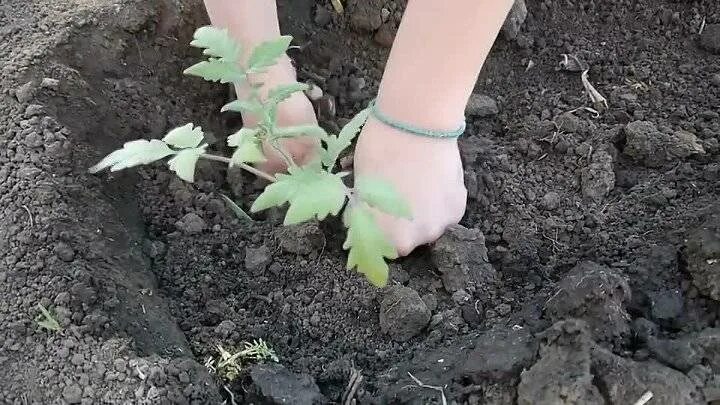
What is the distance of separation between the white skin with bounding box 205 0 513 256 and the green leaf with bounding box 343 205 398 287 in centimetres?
24

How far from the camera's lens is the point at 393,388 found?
40.7 inches

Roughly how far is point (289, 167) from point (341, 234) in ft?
0.87

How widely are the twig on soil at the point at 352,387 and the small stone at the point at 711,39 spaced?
0.97 metres

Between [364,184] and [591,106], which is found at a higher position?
[364,184]

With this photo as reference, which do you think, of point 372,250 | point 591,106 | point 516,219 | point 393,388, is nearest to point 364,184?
point 372,250

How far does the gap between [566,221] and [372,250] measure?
507 millimetres

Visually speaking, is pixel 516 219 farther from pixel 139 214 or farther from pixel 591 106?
pixel 139 214

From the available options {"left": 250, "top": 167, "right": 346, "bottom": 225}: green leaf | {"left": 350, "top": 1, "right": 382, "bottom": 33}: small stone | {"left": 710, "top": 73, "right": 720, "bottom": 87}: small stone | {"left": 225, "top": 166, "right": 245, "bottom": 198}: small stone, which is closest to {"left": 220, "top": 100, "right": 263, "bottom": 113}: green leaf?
{"left": 250, "top": 167, "right": 346, "bottom": 225}: green leaf

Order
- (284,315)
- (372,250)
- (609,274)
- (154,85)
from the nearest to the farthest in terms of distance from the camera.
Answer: (372,250), (609,274), (284,315), (154,85)

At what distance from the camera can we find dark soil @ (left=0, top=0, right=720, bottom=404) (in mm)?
982

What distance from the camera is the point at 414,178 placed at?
1219mm

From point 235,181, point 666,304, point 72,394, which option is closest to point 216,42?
point 235,181

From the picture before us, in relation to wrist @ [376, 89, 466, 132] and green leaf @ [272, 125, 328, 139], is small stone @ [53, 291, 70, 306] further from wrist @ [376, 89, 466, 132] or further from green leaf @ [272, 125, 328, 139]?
wrist @ [376, 89, 466, 132]

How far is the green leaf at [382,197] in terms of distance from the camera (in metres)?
0.87
